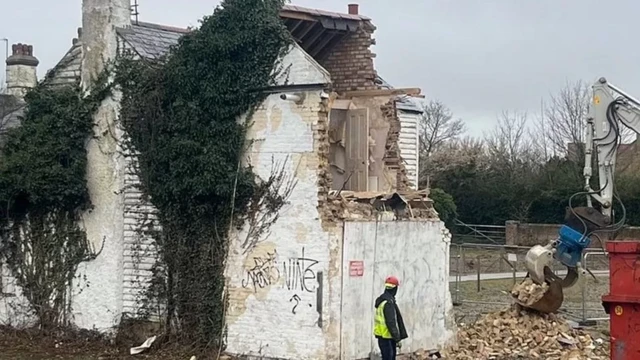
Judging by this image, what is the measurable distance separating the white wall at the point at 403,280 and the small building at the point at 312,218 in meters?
0.02

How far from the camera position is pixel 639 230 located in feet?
127

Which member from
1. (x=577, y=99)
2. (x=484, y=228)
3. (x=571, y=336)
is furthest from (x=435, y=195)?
(x=571, y=336)

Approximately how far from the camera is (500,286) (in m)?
27.9

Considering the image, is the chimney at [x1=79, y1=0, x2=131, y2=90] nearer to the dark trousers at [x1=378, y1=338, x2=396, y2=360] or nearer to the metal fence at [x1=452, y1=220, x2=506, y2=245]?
the dark trousers at [x1=378, y1=338, x2=396, y2=360]

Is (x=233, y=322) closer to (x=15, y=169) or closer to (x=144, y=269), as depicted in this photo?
(x=144, y=269)

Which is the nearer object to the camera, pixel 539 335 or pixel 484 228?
pixel 539 335

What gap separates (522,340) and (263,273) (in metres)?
4.89

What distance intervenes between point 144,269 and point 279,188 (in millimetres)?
3224

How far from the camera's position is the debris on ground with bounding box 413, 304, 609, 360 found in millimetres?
16125

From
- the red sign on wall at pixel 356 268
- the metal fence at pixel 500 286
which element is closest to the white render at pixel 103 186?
the red sign on wall at pixel 356 268

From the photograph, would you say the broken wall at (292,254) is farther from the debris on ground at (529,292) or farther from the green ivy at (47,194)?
the debris on ground at (529,292)

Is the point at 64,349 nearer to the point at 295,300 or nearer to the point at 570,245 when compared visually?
the point at 295,300

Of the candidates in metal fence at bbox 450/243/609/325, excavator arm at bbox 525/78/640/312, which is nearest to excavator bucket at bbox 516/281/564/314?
metal fence at bbox 450/243/609/325

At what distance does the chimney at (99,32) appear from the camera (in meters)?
17.3
